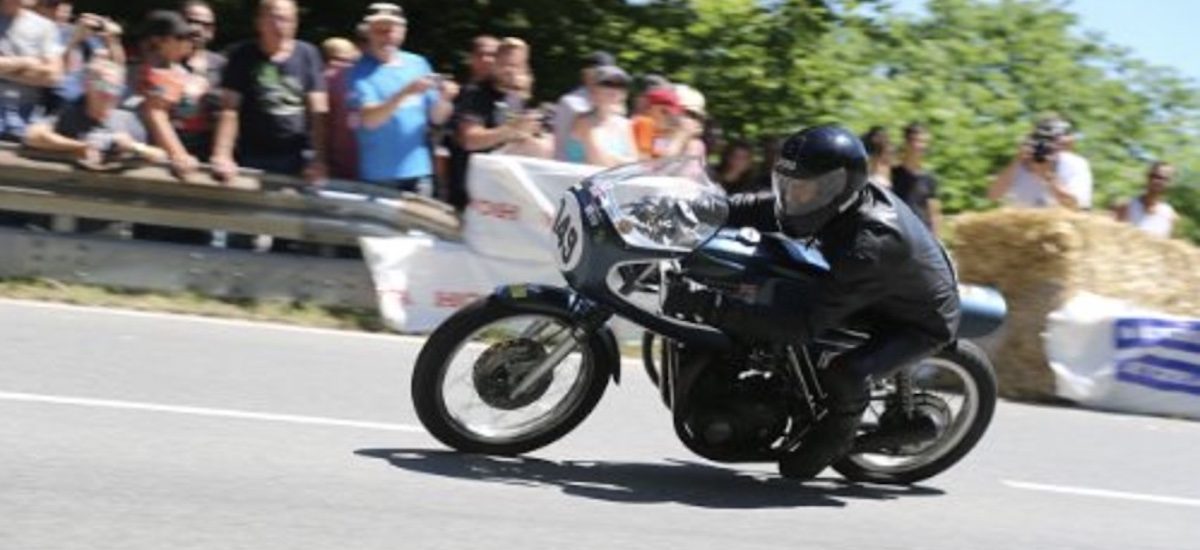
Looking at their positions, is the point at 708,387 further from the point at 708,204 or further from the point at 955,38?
the point at 955,38

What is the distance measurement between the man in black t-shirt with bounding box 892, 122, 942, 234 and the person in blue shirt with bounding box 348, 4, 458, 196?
2.95 m

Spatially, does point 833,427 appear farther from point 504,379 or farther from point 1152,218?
point 1152,218

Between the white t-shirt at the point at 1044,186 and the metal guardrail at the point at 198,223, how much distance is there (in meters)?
3.71

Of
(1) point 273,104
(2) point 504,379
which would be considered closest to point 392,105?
(1) point 273,104

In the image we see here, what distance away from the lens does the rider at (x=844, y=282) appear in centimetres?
695

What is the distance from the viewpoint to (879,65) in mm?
17469

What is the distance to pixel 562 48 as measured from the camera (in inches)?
601

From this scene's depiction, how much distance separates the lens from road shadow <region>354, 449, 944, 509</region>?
7199 mm

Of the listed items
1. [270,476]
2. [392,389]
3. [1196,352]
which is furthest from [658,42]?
[270,476]

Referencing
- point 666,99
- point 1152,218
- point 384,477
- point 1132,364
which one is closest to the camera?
point 384,477

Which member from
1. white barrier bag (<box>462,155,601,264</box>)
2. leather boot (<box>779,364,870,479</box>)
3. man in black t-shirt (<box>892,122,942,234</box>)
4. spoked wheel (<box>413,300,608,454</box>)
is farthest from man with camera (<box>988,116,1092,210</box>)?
spoked wheel (<box>413,300,608,454</box>)

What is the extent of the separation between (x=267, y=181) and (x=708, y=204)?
14.4 feet

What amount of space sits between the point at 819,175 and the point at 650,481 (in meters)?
1.40

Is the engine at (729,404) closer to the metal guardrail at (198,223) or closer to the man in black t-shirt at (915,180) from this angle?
the metal guardrail at (198,223)
